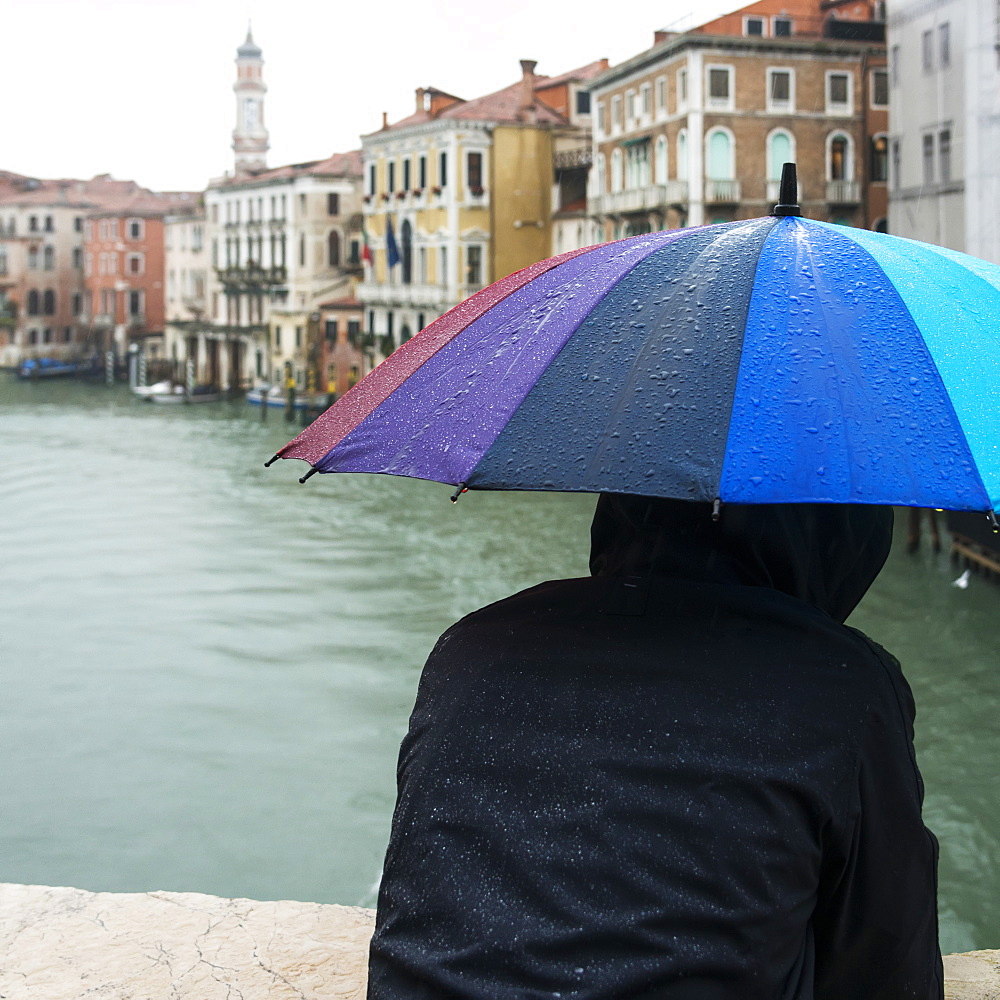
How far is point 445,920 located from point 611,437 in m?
0.44

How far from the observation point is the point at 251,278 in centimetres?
4012

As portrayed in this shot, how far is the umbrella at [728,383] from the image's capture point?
3.94ft

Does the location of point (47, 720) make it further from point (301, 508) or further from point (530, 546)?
point (301, 508)

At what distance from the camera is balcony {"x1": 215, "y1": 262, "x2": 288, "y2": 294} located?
126 ft

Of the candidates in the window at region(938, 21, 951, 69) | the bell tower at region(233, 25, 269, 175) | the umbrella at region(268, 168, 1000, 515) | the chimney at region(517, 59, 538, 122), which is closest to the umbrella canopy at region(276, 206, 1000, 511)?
the umbrella at region(268, 168, 1000, 515)

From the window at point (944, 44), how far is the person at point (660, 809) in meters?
16.0

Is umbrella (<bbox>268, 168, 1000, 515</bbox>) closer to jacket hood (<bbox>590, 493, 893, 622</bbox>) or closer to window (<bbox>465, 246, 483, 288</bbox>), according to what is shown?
jacket hood (<bbox>590, 493, 893, 622</bbox>)

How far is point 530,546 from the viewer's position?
52.4ft

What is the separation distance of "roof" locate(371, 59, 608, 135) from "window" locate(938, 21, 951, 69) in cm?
1366

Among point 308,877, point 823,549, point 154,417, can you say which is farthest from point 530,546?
point 154,417

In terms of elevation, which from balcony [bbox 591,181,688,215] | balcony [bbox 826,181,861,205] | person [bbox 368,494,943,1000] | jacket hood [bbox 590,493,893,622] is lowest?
person [bbox 368,494,943,1000]

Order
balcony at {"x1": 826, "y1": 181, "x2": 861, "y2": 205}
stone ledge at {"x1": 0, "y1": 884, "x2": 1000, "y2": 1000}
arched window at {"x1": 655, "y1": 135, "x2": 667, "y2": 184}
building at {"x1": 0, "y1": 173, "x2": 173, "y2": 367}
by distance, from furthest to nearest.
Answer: building at {"x1": 0, "y1": 173, "x2": 173, "y2": 367}, arched window at {"x1": 655, "y1": 135, "x2": 667, "y2": 184}, balcony at {"x1": 826, "y1": 181, "x2": 861, "y2": 205}, stone ledge at {"x1": 0, "y1": 884, "x2": 1000, "y2": 1000}

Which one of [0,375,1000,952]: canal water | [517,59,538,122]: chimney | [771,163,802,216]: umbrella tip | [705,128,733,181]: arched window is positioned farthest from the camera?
[517,59,538,122]: chimney

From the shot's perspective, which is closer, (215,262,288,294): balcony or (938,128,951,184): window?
(938,128,951,184): window
